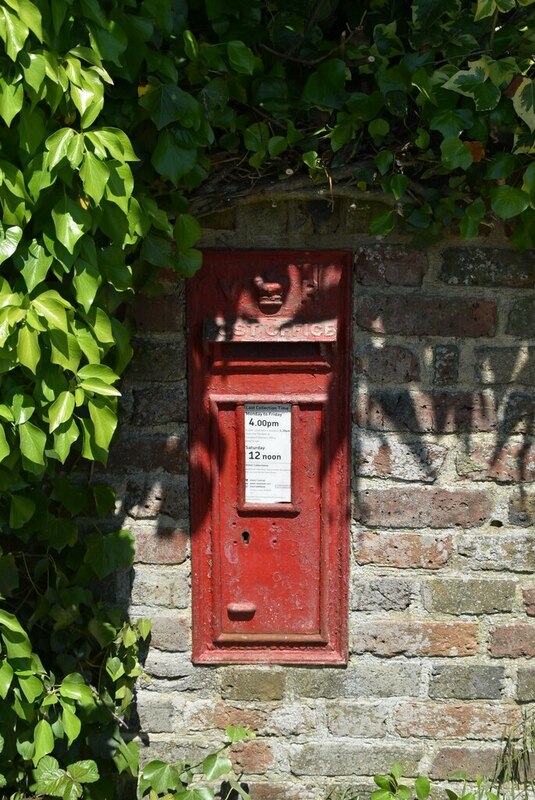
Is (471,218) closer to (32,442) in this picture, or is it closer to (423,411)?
(423,411)

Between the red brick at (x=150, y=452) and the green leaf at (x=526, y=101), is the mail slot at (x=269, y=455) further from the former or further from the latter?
the green leaf at (x=526, y=101)

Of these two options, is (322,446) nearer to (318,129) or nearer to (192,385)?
(192,385)

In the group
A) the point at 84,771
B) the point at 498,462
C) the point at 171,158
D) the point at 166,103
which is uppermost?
the point at 166,103

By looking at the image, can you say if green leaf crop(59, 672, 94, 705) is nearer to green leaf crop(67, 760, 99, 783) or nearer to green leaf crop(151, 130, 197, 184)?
green leaf crop(67, 760, 99, 783)

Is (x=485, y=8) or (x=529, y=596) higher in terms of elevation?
(x=485, y=8)

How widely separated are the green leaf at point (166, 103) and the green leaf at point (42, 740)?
5.18 ft

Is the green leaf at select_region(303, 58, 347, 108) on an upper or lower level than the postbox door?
upper

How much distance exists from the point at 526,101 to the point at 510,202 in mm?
255

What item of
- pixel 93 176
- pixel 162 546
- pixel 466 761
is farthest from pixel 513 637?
pixel 93 176

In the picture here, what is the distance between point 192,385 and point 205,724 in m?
1.04

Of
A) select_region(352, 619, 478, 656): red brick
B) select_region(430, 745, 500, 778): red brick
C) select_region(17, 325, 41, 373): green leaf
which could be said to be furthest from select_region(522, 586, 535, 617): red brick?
select_region(17, 325, 41, 373): green leaf

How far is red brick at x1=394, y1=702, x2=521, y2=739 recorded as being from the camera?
8.63 feet

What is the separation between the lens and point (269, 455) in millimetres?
2531

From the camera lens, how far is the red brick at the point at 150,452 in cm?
254
